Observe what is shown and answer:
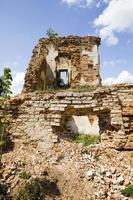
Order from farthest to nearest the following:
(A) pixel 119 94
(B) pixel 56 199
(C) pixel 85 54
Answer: (C) pixel 85 54 < (A) pixel 119 94 < (B) pixel 56 199

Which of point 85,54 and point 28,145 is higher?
point 85,54

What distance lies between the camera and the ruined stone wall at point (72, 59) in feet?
62.8

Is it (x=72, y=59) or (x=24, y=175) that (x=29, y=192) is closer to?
(x=24, y=175)

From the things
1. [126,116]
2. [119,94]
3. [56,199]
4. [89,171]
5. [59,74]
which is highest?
[59,74]

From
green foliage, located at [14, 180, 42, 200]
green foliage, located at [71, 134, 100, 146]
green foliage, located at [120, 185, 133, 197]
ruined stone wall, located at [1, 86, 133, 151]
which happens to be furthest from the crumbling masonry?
green foliage, located at [71, 134, 100, 146]

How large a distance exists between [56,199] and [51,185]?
444 millimetres

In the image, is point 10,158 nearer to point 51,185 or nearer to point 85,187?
point 51,185

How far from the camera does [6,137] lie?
9586mm

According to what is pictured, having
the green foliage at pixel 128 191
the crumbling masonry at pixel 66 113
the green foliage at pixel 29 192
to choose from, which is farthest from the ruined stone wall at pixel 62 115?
the green foliage at pixel 29 192

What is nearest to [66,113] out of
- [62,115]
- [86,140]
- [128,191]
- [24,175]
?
[62,115]

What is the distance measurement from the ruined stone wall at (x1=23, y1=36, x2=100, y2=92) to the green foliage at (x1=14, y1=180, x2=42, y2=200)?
1158 centimetres

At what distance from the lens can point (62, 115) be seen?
9844 mm

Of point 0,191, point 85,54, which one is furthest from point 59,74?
A: point 0,191

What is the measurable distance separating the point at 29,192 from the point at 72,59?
12.7 m
